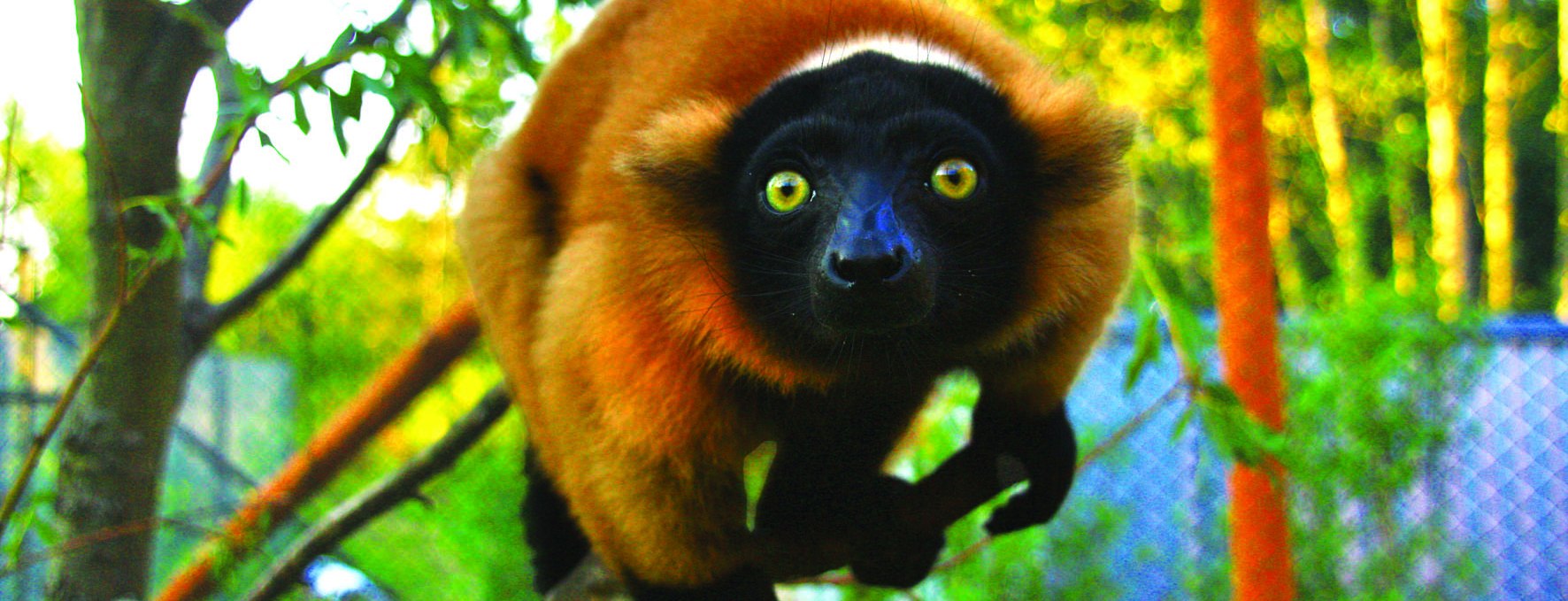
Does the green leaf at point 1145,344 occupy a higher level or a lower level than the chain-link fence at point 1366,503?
higher

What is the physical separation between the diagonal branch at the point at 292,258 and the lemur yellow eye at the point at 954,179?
1.84m

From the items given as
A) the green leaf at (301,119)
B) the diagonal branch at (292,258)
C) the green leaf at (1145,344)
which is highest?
the green leaf at (301,119)

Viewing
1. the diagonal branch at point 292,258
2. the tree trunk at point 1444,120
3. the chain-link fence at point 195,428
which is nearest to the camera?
the diagonal branch at point 292,258

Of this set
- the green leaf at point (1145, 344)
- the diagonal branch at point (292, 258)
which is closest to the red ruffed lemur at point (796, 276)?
the green leaf at point (1145, 344)

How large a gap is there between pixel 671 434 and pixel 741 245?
13.7 inches

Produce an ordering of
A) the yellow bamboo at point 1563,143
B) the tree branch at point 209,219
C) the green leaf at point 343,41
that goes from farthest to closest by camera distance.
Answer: the yellow bamboo at point 1563,143, the tree branch at point 209,219, the green leaf at point 343,41

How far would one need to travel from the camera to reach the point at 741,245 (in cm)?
179

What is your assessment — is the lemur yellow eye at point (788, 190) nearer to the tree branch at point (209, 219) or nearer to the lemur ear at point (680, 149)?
the lemur ear at point (680, 149)

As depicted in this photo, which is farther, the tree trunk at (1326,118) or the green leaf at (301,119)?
the tree trunk at (1326,118)

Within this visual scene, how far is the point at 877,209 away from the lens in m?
1.49

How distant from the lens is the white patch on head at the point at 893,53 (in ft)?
5.94

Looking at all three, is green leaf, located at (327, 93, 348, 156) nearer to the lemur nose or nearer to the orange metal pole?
the lemur nose

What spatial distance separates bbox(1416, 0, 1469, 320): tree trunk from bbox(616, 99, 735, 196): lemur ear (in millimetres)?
5239

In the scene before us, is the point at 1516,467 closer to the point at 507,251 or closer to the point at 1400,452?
the point at 1400,452
